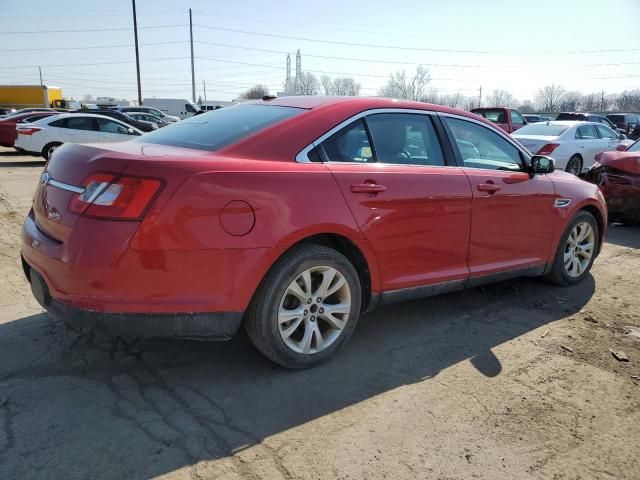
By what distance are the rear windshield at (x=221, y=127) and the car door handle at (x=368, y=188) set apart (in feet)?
1.99

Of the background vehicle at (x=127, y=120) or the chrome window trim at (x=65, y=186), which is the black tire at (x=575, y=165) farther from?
the background vehicle at (x=127, y=120)

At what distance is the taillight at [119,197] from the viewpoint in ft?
8.31

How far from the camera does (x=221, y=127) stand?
11.0ft

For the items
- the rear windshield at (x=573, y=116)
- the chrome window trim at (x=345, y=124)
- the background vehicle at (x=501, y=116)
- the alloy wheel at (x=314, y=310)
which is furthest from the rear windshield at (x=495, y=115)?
the alloy wheel at (x=314, y=310)

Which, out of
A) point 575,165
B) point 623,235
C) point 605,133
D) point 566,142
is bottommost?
point 623,235

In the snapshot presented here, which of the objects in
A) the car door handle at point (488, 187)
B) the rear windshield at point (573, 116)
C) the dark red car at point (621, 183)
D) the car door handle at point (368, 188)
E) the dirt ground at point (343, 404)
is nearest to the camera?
the dirt ground at point (343, 404)

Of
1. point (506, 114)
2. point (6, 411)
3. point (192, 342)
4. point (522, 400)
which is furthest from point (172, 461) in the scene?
point (506, 114)

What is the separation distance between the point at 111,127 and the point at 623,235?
45.4 ft

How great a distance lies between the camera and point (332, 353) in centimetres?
329

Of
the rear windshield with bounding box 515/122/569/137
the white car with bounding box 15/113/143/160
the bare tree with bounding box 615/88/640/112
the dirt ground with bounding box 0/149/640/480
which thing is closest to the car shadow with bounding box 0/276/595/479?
the dirt ground with bounding box 0/149/640/480

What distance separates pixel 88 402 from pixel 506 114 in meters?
17.0

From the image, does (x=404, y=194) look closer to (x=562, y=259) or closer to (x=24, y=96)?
(x=562, y=259)

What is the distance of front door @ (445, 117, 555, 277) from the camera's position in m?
3.95

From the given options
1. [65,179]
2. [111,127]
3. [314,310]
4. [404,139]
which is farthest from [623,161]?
[111,127]
